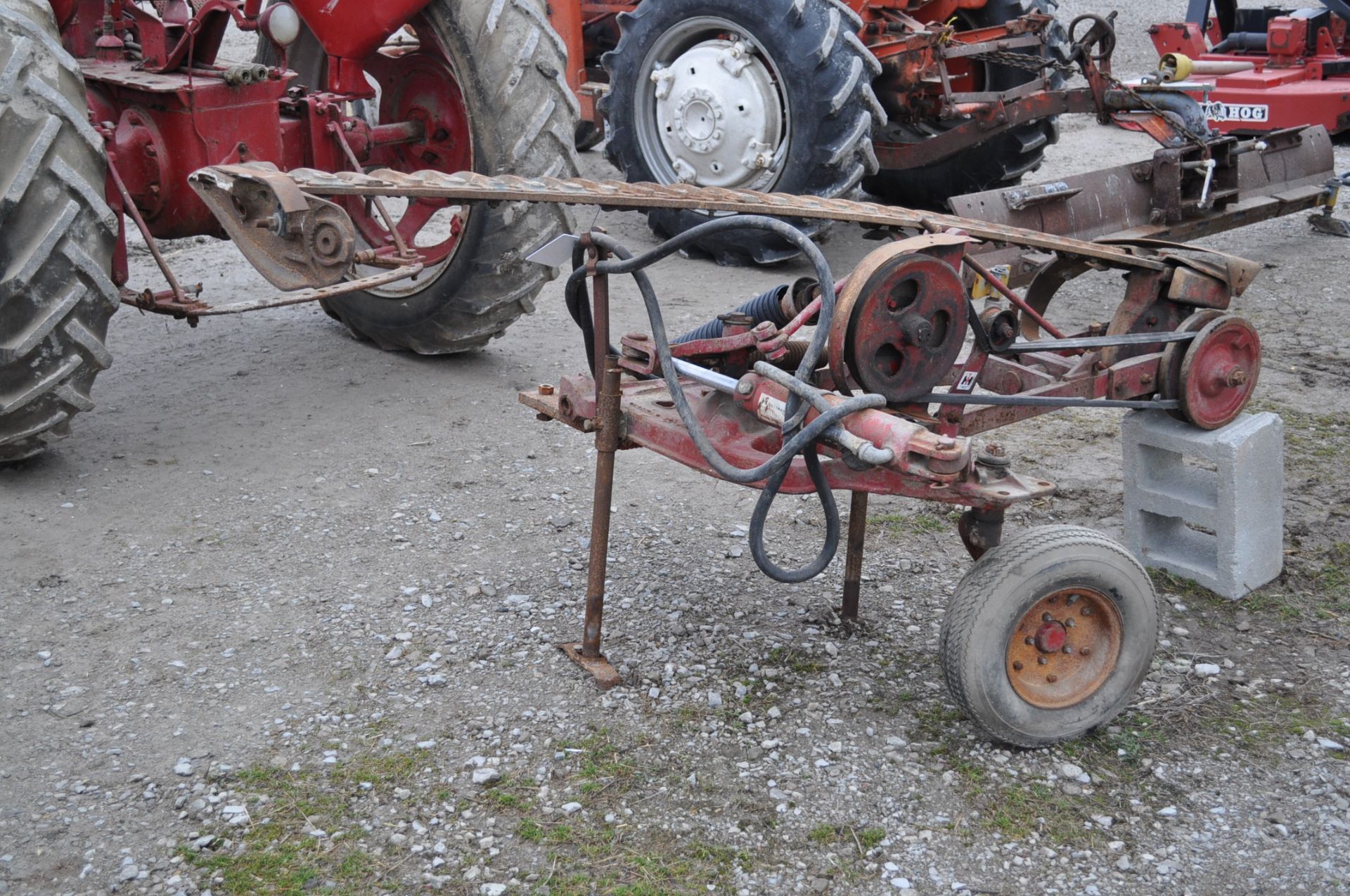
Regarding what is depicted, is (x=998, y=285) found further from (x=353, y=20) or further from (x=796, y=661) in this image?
(x=353, y=20)

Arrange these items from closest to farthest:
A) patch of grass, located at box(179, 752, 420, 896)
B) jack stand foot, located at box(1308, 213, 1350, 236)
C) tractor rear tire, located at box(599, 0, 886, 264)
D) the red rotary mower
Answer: patch of grass, located at box(179, 752, 420, 896) → tractor rear tire, located at box(599, 0, 886, 264) → jack stand foot, located at box(1308, 213, 1350, 236) → the red rotary mower

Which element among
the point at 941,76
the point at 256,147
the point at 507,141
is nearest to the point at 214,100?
the point at 256,147

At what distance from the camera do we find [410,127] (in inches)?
205

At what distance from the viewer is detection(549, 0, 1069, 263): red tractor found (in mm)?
6441

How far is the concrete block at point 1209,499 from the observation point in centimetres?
355

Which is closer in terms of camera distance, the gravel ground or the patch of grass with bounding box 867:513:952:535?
the gravel ground

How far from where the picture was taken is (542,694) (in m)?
3.09

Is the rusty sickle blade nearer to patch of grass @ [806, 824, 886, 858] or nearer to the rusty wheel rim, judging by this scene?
the rusty wheel rim

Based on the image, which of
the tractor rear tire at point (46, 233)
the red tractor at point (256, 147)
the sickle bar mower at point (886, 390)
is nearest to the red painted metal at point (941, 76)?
the red tractor at point (256, 147)

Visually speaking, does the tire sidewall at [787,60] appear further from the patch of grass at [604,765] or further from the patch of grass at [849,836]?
the patch of grass at [849,836]

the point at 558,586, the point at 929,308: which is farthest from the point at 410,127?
the point at 929,308

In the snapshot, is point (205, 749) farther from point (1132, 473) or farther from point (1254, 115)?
point (1254, 115)

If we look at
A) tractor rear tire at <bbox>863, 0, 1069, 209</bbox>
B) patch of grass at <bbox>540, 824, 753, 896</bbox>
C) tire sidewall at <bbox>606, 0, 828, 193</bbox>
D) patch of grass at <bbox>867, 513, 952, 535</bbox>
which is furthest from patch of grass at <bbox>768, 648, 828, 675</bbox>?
tractor rear tire at <bbox>863, 0, 1069, 209</bbox>

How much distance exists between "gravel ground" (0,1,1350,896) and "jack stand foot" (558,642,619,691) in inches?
1.0
